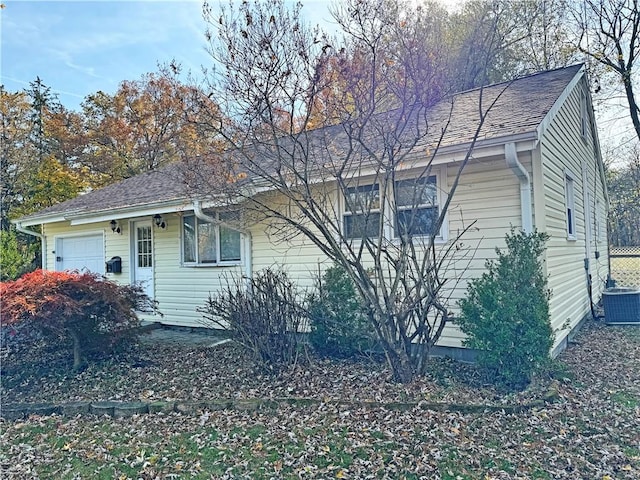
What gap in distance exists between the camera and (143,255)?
1009 cm

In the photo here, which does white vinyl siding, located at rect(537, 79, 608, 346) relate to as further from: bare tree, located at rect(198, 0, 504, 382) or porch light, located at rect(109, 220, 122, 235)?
porch light, located at rect(109, 220, 122, 235)

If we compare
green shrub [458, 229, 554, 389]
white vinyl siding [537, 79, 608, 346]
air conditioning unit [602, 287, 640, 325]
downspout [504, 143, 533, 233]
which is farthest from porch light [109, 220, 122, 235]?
air conditioning unit [602, 287, 640, 325]

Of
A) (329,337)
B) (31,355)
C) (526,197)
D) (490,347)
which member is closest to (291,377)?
(329,337)

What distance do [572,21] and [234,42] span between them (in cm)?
1291

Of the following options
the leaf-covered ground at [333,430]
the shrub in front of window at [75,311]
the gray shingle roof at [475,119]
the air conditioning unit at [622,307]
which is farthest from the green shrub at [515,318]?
the shrub in front of window at [75,311]

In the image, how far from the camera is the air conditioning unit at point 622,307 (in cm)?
820

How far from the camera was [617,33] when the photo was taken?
13.4m

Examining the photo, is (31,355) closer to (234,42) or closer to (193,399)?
(193,399)

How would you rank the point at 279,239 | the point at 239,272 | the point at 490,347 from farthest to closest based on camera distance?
the point at 239,272 → the point at 279,239 → the point at 490,347

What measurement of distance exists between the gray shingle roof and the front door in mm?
723

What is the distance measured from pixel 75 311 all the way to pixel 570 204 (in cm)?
812

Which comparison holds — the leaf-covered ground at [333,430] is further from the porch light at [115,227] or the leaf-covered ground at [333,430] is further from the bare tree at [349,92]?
the porch light at [115,227]

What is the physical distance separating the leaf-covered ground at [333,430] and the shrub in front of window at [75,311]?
0.55 meters

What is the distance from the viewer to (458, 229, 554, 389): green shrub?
4637 mm
